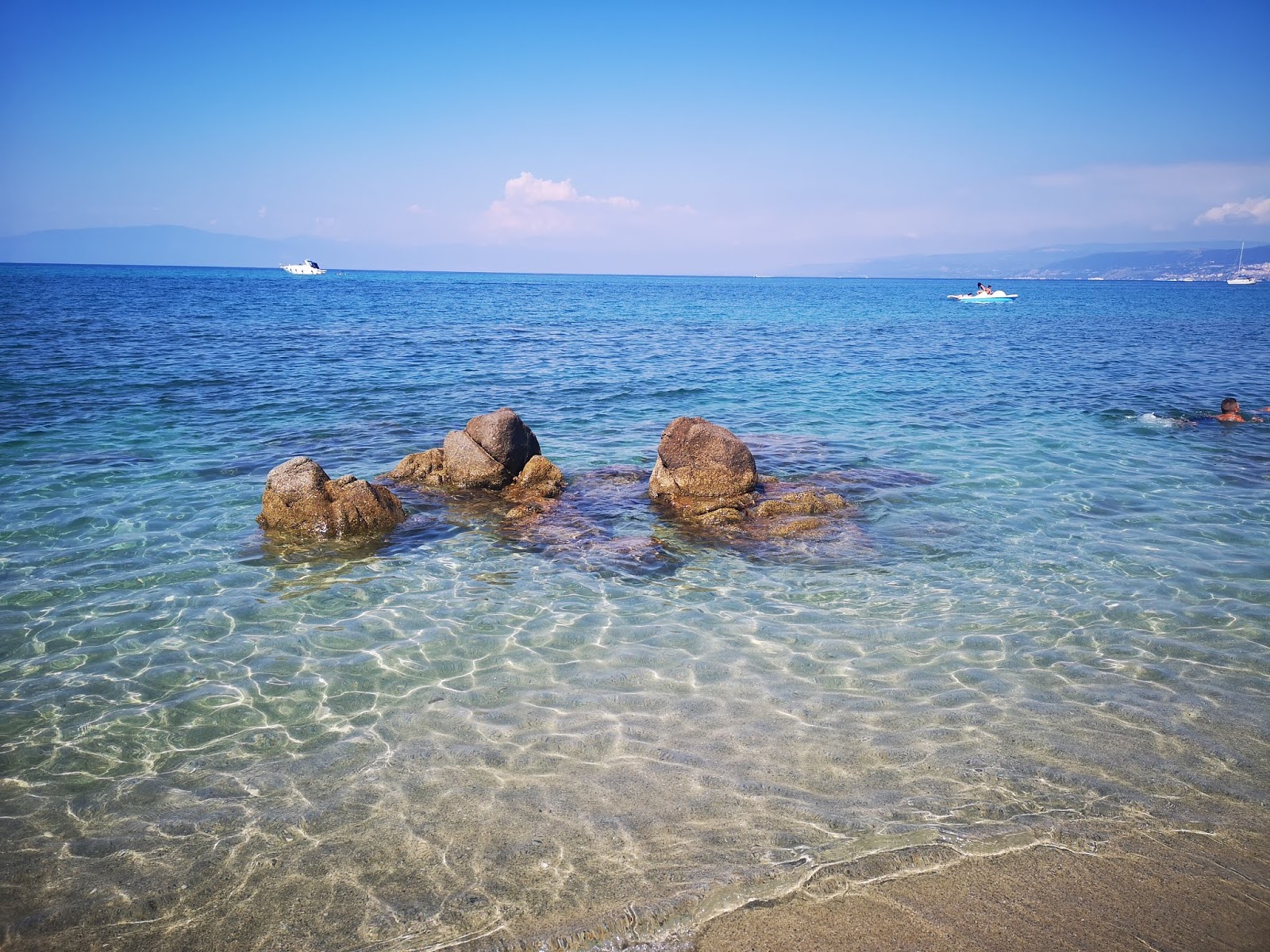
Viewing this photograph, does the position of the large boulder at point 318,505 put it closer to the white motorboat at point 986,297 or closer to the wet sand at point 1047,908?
the wet sand at point 1047,908

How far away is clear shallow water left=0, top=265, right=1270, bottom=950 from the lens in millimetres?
4297

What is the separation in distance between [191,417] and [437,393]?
6.26 m

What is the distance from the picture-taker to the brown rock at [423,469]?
12.2 m

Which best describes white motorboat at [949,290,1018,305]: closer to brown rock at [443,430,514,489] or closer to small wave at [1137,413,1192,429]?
small wave at [1137,413,1192,429]

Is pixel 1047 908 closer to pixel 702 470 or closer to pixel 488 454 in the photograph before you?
pixel 702 470

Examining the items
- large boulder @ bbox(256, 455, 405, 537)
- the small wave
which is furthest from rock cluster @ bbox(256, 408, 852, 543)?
the small wave

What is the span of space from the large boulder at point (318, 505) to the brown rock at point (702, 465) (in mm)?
4199

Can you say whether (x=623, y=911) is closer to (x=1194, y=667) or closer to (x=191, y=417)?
(x=1194, y=667)

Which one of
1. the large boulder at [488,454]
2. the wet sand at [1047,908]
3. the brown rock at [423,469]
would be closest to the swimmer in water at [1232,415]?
the large boulder at [488,454]

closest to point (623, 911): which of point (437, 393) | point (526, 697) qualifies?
point (526, 697)

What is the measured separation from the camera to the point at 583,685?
6383mm

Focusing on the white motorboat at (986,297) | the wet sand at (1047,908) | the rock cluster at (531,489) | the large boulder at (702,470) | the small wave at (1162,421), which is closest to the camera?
the wet sand at (1047,908)

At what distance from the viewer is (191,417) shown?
1706cm

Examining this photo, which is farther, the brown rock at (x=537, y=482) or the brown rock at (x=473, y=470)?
the brown rock at (x=473, y=470)
